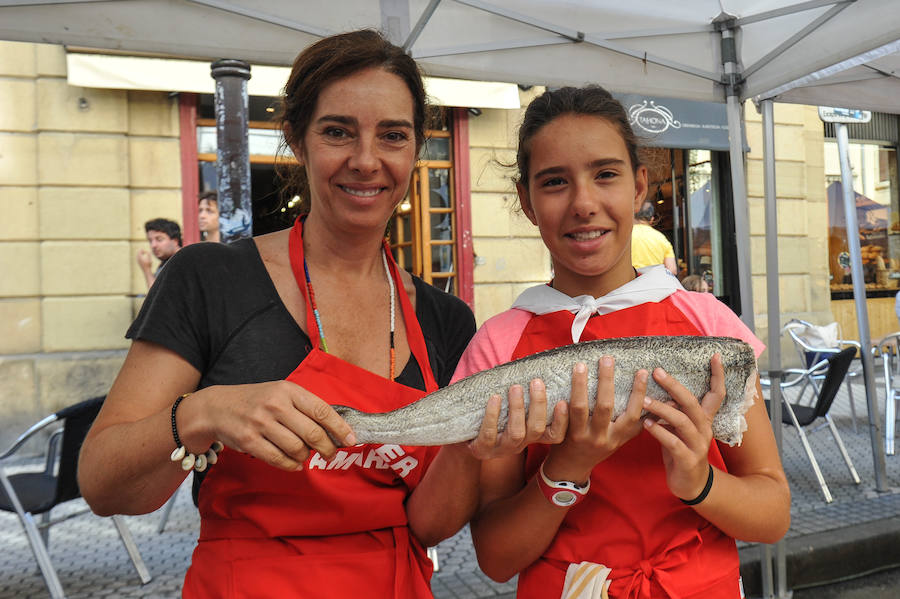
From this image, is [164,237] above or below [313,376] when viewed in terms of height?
above

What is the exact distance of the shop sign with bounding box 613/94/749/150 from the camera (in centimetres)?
1005

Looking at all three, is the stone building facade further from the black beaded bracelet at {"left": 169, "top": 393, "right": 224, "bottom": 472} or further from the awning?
the black beaded bracelet at {"left": 169, "top": 393, "right": 224, "bottom": 472}

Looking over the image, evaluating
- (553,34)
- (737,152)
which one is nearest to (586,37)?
(553,34)

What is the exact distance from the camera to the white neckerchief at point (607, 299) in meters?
1.65

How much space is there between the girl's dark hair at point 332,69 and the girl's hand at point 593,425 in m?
0.92

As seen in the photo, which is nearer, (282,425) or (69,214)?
(282,425)

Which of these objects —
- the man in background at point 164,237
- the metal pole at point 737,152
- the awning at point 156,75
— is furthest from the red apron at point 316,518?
the awning at point 156,75

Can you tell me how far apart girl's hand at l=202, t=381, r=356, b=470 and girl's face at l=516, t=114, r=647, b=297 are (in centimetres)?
75

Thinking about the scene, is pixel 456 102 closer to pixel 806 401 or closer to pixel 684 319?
pixel 806 401

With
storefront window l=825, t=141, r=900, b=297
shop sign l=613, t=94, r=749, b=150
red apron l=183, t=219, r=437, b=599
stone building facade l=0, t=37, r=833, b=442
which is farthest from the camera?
storefront window l=825, t=141, r=900, b=297

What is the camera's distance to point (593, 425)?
52.7 inches

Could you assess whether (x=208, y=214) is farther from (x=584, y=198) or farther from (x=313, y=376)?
(x=584, y=198)

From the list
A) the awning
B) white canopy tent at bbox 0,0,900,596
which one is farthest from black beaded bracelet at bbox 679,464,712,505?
the awning

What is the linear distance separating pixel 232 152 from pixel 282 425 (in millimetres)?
3372
